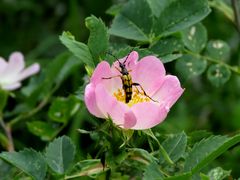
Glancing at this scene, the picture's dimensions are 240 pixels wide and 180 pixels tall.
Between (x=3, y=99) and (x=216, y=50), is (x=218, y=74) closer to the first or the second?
(x=216, y=50)

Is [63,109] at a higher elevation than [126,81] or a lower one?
lower

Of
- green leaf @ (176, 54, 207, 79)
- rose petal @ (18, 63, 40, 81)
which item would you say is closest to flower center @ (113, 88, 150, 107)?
green leaf @ (176, 54, 207, 79)

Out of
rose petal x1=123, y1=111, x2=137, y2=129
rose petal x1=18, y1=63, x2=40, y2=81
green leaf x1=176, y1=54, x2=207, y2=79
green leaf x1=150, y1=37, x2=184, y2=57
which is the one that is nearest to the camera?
rose petal x1=123, y1=111, x2=137, y2=129

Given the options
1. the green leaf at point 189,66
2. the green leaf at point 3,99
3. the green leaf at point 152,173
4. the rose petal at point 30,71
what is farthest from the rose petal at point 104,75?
the rose petal at point 30,71

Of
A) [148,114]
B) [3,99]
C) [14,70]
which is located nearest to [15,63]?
[14,70]

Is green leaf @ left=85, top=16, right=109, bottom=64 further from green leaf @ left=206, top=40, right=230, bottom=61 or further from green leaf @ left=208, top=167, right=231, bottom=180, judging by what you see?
green leaf @ left=206, top=40, right=230, bottom=61

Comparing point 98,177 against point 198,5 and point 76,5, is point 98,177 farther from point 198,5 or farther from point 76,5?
point 76,5
